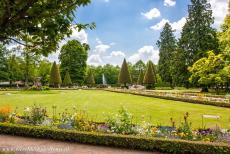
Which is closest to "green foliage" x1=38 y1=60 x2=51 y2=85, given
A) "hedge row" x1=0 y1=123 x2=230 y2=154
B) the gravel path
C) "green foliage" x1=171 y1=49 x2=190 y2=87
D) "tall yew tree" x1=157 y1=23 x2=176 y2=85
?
"tall yew tree" x1=157 y1=23 x2=176 y2=85

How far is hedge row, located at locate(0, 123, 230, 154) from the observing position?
26.7ft

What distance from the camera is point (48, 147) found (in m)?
8.91

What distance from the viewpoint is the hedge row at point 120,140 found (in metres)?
8.15

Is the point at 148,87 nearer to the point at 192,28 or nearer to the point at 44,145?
the point at 192,28

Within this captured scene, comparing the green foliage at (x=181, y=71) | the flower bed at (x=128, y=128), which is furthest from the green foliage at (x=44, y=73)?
the flower bed at (x=128, y=128)

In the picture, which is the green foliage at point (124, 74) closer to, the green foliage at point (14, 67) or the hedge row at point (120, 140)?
the green foliage at point (14, 67)

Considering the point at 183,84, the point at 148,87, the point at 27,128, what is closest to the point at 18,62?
the point at 148,87

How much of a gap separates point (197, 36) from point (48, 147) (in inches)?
1643

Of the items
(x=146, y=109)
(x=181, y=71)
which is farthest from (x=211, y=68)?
(x=146, y=109)

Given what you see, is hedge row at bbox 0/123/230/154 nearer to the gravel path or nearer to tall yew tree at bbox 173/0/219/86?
the gravel path

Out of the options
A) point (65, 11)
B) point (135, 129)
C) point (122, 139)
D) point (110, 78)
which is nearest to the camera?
point (65, 11)

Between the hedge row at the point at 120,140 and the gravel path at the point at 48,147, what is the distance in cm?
24

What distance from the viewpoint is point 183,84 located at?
4809 centimetres

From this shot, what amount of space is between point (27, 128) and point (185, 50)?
41131 mm
